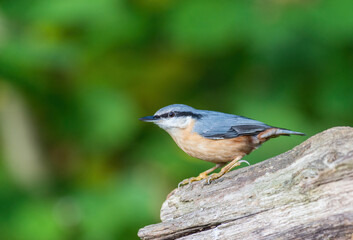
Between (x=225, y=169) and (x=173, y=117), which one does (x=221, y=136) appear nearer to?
(x=225, y=169)

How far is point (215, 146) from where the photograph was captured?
13.6 feet

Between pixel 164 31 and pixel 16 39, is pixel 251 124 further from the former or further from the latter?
pixel 16 39

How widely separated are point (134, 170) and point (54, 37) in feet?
5.55

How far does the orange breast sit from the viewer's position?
4145 mm

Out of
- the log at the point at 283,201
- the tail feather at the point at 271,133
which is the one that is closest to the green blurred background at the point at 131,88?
the tail feather at the point at 271,133

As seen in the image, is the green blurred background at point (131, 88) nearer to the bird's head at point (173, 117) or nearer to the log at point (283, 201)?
the bird's head at point (173, 117)

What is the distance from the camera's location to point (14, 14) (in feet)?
18.7

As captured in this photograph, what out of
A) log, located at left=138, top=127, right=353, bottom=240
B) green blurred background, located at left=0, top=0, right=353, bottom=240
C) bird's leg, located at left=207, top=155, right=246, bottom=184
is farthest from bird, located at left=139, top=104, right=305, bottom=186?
green blurred background, located at left=0, top=0, right=353, bottom=240

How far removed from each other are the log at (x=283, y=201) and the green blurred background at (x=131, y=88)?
1.83 m

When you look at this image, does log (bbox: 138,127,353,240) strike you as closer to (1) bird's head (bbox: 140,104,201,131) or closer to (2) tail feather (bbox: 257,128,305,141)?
(2) tail feather (bbox: 257,128,305,141)

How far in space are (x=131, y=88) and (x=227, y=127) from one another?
203cm

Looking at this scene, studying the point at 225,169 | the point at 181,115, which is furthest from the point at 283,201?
the point at 181,115

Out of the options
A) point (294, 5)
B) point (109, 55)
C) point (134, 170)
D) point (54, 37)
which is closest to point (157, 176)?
point (134, 170)

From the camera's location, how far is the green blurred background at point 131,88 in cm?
534
